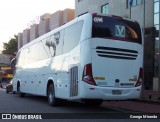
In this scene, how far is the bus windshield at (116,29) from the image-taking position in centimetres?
1365

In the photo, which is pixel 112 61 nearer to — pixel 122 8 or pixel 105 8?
pixel 122 8

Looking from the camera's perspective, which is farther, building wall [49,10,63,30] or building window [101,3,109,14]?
building wall [49,10,63,30]

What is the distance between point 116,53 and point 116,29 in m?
0.95

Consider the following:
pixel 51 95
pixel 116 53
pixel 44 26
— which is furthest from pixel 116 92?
pixel 44 26

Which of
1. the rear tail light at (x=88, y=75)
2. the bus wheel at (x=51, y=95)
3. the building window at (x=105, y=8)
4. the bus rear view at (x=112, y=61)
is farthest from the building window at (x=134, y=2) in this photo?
the rear tail light at (x=88, y=75)

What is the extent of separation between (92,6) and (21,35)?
52907 millimetres

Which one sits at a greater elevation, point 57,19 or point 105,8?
point 57,19

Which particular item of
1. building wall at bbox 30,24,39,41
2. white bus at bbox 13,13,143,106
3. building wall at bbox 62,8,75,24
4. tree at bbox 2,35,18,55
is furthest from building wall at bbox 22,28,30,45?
white bus at bbox 13,13,143,106

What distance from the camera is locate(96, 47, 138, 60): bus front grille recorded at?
13.6m

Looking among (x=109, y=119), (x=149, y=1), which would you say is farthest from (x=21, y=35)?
(x=109, y=119)

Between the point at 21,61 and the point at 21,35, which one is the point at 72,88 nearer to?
the point at 21,61

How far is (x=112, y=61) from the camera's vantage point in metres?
13.8

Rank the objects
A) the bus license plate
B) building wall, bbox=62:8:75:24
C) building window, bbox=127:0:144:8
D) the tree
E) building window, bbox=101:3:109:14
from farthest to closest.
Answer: the tree → building wall, bbox=62:8:75:24 → building window, bbox=101:3:109:14 → building window, bbox=127:0:144:8 → the bus license plate

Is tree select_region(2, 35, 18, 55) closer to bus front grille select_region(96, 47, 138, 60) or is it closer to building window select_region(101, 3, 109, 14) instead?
building window select_region(101, 3, 109, 14)
